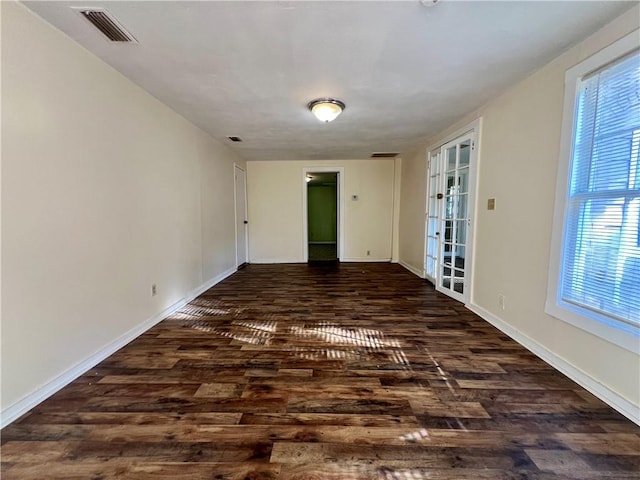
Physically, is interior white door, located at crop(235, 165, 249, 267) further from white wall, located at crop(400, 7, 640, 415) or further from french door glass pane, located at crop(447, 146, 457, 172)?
white wall, located at crop(400, 7, 640, 415)

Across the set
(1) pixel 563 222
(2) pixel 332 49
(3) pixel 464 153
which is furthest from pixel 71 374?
(3) pixel 464 153

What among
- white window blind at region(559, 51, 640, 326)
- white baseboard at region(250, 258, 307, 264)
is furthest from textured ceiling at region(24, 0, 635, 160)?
white baseboard at region(250, 258, 307, 264)

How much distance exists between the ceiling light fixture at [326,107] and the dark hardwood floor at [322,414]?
2.24 m

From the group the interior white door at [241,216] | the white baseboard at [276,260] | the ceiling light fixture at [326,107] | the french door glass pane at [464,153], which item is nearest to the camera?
the ceiling light fixture at [326,107]

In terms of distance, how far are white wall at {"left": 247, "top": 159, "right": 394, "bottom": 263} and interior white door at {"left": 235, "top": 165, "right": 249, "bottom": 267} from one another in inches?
7.6

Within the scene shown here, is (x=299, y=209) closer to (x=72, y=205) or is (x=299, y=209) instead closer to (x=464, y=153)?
(x=464, y=153)

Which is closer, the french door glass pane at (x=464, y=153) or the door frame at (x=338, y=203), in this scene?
the french door glass pane at (x=464, y=153)

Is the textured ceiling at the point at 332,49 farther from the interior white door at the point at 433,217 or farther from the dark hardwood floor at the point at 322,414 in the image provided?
the dark hardwood floor at the point at 322,414

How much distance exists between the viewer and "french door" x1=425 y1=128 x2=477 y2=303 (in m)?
3.38

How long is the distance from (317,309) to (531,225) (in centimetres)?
229

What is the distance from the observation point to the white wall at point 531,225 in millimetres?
1741

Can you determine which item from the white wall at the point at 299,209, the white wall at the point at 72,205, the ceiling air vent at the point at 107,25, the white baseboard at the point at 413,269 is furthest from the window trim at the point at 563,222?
the white wall at the point at 299,209

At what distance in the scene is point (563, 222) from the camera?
2.05 metres

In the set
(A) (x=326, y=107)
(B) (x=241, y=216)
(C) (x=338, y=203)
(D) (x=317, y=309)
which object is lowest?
(D) (x=317, y=309)
